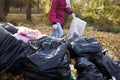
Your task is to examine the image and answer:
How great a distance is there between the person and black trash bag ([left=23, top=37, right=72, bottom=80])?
2086mm

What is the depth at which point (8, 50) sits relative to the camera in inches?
225

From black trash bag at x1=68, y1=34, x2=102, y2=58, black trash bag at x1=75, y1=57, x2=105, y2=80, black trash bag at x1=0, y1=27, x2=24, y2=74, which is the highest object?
black trash bag at x1=0, y1=27, x2=24, y2=74

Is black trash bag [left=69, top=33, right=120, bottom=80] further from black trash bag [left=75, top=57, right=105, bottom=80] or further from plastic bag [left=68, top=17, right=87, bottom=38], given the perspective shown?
plastic bag [left=68, top=17, right=87, bottom=38]

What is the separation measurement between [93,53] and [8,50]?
1.45 m

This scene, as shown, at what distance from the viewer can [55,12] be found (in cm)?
808

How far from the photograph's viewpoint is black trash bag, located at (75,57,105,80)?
5914mm

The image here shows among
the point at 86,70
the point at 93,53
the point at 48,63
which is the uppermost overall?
the point at 48,63

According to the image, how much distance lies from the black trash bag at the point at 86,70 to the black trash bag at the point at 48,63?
1.19ft

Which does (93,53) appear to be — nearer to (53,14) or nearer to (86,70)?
(86,70)

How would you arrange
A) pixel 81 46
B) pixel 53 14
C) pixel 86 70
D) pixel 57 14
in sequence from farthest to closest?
pixel 57 14, pixel 53 14, pixel 81 46, pixel 86 70

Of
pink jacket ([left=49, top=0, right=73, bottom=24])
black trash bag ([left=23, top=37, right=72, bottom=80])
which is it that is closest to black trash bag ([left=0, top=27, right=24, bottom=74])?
black trash bag ([left=23, top=37, right=72, bottom=80])

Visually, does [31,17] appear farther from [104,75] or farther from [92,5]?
[104,75]

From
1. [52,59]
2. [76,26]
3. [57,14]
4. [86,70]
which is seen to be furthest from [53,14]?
[52,59]

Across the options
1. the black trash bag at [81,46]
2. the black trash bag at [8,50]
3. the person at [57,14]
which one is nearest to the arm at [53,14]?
the person at [57,14]
